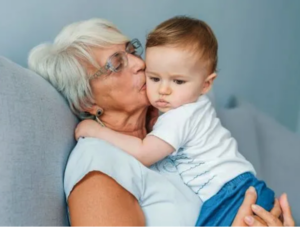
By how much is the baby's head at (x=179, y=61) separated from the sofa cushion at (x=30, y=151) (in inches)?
12.7

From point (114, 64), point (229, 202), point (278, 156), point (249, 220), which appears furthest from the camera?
point (278, 156)

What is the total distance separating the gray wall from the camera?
1655 mm

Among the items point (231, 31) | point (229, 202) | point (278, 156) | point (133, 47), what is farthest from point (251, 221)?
point (231, 31)

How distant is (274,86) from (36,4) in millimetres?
1503

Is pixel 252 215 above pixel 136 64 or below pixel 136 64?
below

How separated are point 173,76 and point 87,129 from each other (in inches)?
12.6

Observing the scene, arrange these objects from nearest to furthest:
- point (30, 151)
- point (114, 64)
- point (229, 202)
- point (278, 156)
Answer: point (30, 151)
point (229, 202)
point (114, 64)
point (278, 156)

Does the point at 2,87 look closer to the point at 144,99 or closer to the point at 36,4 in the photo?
the point at 144,99

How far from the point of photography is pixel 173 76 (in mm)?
1307

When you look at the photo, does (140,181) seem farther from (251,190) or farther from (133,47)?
(133,47)

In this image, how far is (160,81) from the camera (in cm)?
136

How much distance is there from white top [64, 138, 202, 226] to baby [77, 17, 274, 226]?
4 cm

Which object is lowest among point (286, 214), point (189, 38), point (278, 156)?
point (278, 156)

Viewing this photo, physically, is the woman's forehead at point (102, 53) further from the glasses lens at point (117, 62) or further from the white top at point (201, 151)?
the white top at point (201, 151)
